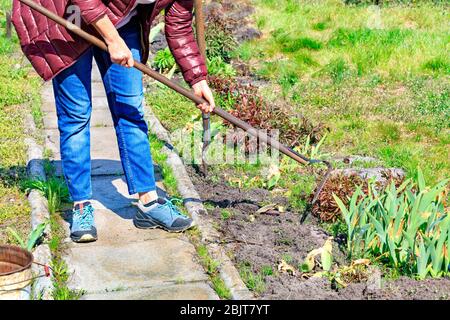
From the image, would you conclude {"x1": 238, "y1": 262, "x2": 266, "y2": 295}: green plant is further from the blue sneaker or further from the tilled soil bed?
the blue sneaker

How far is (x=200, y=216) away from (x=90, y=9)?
1.49 m

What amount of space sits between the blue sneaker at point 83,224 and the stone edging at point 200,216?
630 mm

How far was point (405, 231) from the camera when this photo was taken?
4.50 metres

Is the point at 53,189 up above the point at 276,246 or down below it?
above

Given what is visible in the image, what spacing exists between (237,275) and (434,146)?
8.37 feet

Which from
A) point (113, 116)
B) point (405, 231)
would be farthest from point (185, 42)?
point (405, 231)

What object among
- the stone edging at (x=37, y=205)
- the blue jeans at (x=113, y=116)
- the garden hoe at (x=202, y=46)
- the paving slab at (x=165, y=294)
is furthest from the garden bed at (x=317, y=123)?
the stone edging at (x=37, y=205)

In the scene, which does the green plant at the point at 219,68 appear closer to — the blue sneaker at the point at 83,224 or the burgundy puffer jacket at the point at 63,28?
the burgundy puffer jacket at the point at 63,28

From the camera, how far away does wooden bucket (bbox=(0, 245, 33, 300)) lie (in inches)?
164

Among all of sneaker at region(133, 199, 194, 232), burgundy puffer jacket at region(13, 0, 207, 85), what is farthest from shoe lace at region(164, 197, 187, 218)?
burgundy puffer jacket at region(13, 0, 207, 85)

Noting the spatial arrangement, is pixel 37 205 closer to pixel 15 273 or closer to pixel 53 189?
pixel 53 189

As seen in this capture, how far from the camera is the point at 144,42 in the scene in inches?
191

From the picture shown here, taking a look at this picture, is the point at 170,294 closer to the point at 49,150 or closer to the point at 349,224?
the point at 349,224
